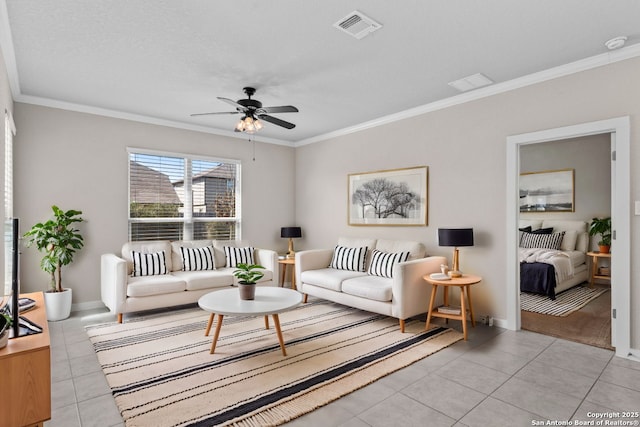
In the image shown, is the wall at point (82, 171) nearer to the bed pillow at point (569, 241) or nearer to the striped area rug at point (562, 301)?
the striped area rug at point (562, 301)

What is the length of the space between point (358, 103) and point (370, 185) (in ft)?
4.30

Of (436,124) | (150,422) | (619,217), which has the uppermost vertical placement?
(436,124)

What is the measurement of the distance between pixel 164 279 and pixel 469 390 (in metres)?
3.48

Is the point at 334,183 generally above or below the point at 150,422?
above

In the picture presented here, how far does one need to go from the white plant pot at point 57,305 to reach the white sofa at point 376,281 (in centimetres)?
281

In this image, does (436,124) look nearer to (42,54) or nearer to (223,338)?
(223,338)

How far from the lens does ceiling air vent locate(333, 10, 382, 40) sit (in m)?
2.53

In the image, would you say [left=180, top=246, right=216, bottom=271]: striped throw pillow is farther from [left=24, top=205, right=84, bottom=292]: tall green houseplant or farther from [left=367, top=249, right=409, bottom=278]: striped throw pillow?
[left=367, top=249, right=409, bottom=278]: striped throw pillow

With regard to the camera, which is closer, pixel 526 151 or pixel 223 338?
pixel 223 338

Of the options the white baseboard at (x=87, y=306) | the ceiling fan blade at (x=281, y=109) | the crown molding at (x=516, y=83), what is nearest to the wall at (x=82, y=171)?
the white baseboard at (x=87, y=306)

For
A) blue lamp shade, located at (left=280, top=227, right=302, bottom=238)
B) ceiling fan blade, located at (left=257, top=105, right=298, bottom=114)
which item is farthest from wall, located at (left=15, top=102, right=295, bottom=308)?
ceiling fan blade, located at (left=257, top=105, right=298, bottom=114)

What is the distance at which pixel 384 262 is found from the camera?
4.44 meters

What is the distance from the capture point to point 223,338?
3.53 meters

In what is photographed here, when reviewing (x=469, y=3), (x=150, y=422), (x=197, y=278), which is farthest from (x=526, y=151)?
(x=150, y=422)
